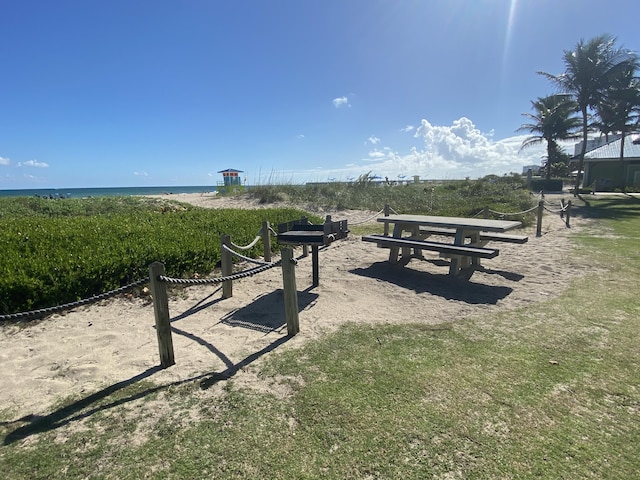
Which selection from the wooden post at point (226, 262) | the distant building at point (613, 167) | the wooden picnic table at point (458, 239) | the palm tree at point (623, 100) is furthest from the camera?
the distant building at point (613, 167)

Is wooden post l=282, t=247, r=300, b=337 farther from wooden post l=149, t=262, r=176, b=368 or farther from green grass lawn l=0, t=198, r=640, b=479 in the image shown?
wooden post l=149, t=262, r=176, b=368

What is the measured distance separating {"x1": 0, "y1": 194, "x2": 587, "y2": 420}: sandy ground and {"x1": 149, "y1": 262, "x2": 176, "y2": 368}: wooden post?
12 cm

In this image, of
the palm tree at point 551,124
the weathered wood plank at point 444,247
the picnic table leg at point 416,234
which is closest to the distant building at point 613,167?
the palm tree at point 551,124

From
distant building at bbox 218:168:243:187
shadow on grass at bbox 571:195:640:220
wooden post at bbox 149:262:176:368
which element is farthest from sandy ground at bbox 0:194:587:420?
distant building at bbox 218:168:243:187

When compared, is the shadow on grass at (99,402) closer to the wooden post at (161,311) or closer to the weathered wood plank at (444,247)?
the wooden post at (161,311)

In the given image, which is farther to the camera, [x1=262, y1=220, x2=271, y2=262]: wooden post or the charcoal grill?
[x1=262, y1=220, x2=271, y2=262]: wooden post

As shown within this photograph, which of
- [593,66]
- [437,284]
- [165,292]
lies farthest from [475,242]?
[593,66]

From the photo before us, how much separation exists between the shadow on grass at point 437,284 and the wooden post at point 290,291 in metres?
2.29

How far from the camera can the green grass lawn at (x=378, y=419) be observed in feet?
6.79

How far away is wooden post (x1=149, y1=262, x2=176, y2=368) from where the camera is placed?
3053 mm

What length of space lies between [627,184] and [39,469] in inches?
1545

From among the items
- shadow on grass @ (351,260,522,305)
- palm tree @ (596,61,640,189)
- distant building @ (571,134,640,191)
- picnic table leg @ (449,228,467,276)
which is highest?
palm tree @ (596,61,640,189)

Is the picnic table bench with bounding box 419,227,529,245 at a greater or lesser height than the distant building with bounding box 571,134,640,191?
lesser

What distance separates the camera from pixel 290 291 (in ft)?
12.4
